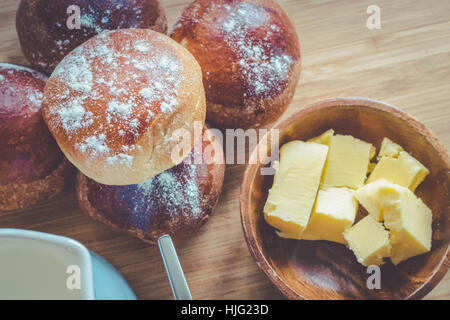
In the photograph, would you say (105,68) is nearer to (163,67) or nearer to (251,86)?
(163,67)

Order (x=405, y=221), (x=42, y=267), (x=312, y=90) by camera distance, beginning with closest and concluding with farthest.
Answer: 1. (x=42, y=267)
2. (x=405, y=221)
3. (x=312, y=90)

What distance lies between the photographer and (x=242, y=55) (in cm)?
68

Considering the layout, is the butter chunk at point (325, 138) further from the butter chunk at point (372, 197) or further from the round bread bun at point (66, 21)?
the round bread bun at point (66, 21)

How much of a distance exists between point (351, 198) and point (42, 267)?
1.56 feet

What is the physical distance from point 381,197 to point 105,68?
18.6 inches

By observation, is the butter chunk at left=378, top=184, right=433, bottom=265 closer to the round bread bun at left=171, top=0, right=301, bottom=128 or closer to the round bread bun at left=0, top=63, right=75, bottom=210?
the round bread bun at left=171, top=0, right=301, bottom=128

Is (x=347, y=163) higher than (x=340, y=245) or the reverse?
higher

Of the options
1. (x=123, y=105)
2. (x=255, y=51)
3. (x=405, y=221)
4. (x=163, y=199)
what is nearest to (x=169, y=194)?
(x=163, y=199)

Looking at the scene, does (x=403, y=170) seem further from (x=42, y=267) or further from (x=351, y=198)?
(x=42, y=267)

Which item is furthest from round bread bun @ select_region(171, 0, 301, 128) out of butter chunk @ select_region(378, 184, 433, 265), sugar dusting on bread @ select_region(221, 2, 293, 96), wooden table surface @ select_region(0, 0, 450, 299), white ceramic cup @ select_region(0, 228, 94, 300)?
white ceramic cup @ select_region(0, 228, 94, 300)

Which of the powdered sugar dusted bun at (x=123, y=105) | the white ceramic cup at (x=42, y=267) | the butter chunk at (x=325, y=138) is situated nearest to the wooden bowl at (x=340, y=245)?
the butter chunk at (x=325, y=138)

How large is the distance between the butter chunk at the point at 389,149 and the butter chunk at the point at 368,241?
0.37 ft

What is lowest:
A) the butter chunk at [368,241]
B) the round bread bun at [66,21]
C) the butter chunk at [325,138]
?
the butter chunk at [368,241]

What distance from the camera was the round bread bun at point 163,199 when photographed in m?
0.68
